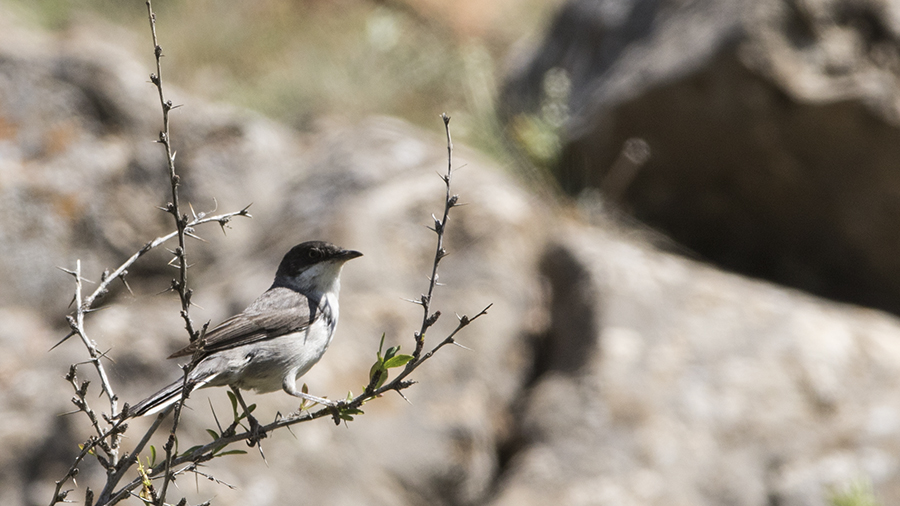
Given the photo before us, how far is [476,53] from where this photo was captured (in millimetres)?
12742

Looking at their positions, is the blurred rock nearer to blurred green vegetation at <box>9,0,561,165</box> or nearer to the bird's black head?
blurred green vegetation at <box>9,0,561,165</box>

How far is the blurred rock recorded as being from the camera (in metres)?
7.55

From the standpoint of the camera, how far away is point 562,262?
7984mm

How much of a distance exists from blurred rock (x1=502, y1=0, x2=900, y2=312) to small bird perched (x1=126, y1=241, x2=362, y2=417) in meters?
5.90

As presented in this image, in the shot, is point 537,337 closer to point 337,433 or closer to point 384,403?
point 384,403

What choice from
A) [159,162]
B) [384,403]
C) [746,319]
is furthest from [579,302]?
[159,162]

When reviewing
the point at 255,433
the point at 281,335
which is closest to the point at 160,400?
the point at 255,433

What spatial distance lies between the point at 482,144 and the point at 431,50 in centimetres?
392

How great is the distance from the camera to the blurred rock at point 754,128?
7.55m

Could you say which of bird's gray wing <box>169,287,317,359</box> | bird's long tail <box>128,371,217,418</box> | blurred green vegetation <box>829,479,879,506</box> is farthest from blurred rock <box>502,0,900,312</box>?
bird's long tail <box>128,371,217,418</box>

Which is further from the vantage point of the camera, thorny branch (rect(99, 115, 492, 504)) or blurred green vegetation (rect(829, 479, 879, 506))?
blurred green vegetation (rect(829, 479, 879, 506))

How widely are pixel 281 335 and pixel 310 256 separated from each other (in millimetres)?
387

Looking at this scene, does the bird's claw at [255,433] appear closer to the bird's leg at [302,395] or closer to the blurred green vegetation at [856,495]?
the bird's leg at [302,395]

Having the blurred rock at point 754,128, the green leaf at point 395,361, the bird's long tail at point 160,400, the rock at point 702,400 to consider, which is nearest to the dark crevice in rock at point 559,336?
the rock at point 702,400
